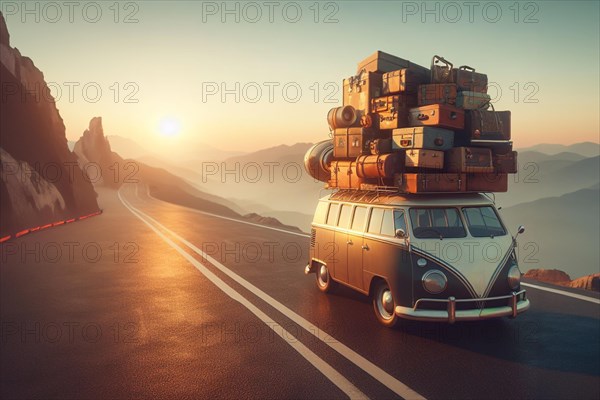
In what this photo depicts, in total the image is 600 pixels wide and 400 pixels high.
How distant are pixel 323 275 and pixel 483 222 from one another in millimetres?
3646

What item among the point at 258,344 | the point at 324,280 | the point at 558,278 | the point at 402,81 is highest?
the point at 402,81

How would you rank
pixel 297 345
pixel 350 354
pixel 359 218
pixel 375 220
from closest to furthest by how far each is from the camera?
1. pixel 350 354
2. pixel 297 345
3. pixel 375 220
4. pixel 359 218

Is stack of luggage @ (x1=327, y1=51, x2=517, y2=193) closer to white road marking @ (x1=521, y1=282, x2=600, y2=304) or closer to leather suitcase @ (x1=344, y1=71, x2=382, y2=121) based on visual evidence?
leather suitcase @ (x1=344, y1=71, x2=382, y2=121)

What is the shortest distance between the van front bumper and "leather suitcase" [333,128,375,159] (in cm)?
299

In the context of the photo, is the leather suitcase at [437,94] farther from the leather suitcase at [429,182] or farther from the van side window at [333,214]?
the van side window at [333,214]

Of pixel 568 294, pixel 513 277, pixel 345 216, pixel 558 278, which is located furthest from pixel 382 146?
pixel 558 278

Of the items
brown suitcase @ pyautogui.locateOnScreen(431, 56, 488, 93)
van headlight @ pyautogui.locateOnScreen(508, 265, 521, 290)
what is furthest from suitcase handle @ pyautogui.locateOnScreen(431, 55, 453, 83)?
van headlight @ pyautogui.locateOnScreen(508, 265, 521, 290)

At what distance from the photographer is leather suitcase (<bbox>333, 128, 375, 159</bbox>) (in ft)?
26.7

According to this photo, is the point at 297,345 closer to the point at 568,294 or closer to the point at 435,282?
the point at 435,282

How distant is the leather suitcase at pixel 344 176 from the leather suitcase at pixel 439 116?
145 cm

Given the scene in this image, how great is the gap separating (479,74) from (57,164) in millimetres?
29675

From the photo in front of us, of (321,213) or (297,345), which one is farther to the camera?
(321,213)

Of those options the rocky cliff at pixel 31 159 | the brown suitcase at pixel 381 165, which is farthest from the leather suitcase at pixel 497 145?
the rocky cliff at pixel 31 159

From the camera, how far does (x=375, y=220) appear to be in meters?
7.56
